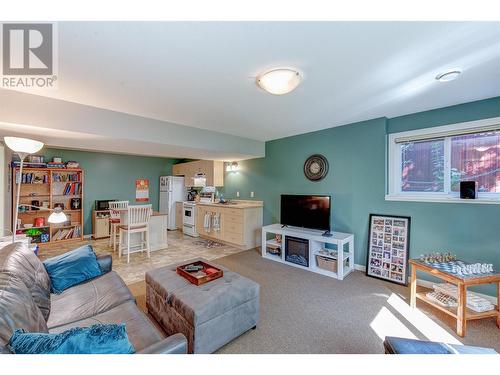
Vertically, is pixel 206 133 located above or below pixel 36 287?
above

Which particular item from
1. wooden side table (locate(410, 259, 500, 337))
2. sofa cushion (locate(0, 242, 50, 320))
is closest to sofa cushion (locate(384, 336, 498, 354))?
wooden side table (locate(410, 259, 500, 337))

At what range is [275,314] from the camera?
85.4 inches

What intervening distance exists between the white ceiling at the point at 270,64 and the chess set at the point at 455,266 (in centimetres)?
181

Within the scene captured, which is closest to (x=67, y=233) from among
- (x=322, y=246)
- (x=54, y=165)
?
(x=54, y=165)

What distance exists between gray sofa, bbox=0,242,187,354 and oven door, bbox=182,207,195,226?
3.42m

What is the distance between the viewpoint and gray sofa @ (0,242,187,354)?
1045mm

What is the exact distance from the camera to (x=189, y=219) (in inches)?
220

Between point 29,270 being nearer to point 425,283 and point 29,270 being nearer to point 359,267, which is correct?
point 359,267

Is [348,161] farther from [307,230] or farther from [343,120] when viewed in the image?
[307,230]

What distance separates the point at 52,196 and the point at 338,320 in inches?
241

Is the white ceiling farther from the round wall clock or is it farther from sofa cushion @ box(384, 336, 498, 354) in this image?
sofa cushion @ box(384, 336, 498, 354)
